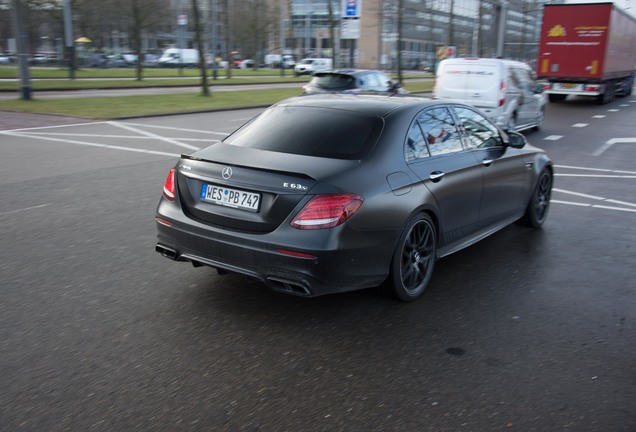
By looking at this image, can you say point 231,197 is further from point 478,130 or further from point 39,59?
point 39,59

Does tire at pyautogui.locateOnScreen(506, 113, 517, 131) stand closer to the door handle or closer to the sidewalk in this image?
the door handle

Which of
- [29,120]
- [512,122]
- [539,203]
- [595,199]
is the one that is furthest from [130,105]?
[539,203]

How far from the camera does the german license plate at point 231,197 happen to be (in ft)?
13.7

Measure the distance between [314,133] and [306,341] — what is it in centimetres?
164

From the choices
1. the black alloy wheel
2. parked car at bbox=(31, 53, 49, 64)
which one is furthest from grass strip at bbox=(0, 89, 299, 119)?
parked car at bbox=(31, 53, 49, 64)

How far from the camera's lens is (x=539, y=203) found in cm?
702

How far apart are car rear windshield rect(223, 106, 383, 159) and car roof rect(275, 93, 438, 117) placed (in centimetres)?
9

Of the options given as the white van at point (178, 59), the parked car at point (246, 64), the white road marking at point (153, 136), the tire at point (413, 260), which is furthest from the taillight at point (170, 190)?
the parked car at point (246, 64)

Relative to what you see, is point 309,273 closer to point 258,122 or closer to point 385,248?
point 385,248

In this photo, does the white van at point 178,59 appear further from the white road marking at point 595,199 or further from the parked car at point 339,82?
the white road marking at point 595,199

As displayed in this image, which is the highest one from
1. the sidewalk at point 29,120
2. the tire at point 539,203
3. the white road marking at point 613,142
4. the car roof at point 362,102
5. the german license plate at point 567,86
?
the car roof at point 362,102

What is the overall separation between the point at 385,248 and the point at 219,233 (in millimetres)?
1158

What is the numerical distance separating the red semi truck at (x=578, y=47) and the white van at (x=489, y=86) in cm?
1225

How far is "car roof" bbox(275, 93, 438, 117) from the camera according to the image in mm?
5004
